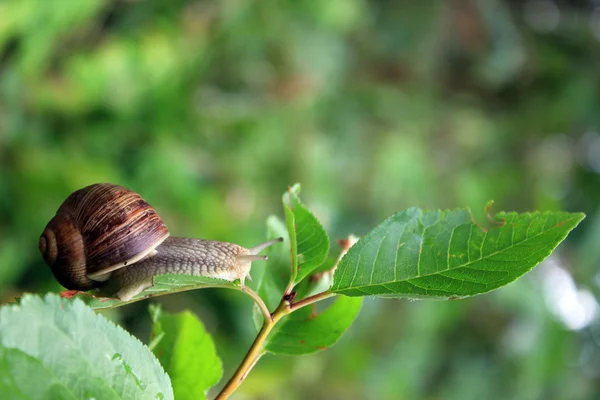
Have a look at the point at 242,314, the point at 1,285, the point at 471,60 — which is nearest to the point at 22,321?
the point at 1,285

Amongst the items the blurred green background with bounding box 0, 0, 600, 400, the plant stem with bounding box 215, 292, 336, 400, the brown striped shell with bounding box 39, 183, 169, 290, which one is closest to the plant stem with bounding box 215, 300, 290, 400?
the plant stem with bounding box 215, 292, 336, 400

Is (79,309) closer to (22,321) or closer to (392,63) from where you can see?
(22,321)

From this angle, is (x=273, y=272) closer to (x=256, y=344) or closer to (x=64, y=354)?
(x=256, y=344)

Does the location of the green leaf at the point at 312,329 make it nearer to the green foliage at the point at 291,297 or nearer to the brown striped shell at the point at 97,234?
the green foliage at the point at 291,297

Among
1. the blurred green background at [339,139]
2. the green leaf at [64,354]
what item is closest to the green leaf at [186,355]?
the green leaf at [64,354]

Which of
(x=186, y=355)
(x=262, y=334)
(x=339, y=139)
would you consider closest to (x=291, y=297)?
(x=262, y=334)

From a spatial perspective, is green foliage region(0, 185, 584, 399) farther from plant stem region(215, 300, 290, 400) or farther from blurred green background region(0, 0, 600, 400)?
blurred green background region(0, 0, 600, 400)
